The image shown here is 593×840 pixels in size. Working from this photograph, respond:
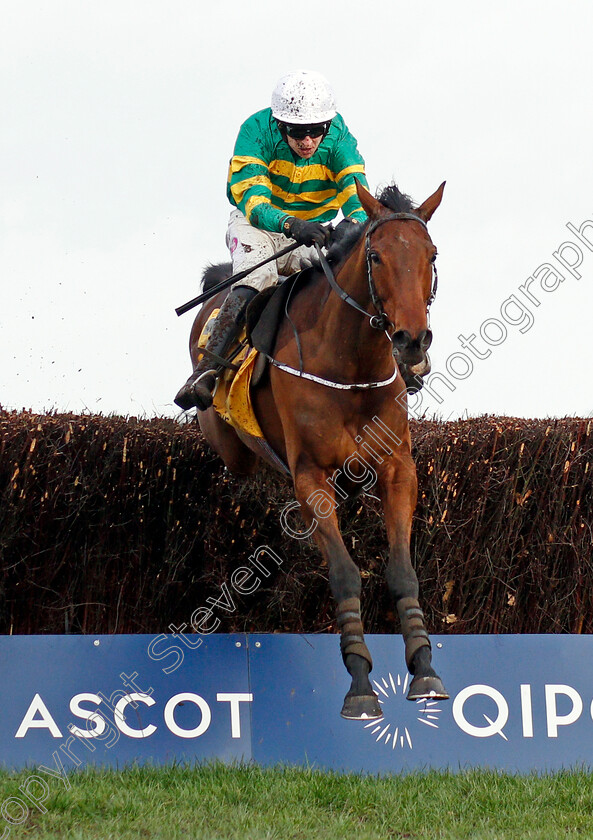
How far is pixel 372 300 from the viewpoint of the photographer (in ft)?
15.8

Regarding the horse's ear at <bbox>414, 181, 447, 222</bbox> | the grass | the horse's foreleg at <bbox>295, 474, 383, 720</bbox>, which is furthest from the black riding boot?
the grass

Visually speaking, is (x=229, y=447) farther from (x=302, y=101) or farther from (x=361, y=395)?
(x=302, y=101)

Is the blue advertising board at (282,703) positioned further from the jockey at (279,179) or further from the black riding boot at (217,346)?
the jockey at (279,179)

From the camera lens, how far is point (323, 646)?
5633mm

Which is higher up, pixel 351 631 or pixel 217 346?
pixel 217 346

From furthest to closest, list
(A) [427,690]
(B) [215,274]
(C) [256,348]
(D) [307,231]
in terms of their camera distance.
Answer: (B) [215,274] → (C) [256,348] → (D) [307,231] → (A) [427,690]

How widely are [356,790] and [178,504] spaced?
8.44 ft

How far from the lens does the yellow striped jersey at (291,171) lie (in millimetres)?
5965

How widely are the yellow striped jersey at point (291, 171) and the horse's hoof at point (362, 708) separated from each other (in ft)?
8.74

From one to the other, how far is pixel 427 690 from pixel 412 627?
1.14 feet

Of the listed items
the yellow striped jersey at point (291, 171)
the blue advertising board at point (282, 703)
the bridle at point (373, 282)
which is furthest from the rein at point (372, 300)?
the blue advertising board at point (282, 703)

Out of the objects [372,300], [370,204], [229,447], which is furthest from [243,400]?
[370,204]

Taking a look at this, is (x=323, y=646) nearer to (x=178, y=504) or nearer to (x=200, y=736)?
(x=200, y=736)

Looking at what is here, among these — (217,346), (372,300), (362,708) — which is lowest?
(362,708)
